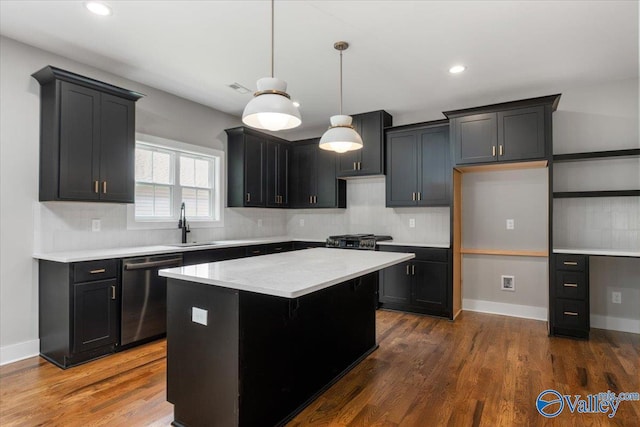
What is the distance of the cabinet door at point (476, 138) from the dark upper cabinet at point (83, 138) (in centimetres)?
358

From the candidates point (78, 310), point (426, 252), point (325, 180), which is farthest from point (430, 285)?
point (78, 310)

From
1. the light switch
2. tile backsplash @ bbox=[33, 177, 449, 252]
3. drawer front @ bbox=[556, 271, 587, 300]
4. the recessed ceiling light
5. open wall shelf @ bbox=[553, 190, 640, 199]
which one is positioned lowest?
drawer front @ bbox=[556, 271, 587, 300]

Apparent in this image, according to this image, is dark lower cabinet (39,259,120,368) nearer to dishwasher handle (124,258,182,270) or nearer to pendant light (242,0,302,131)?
dishwasher handle (124,258,182,270)

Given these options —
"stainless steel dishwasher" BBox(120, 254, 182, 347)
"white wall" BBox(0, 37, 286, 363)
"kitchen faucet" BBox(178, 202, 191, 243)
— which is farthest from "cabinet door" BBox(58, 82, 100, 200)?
"kitchen faucet" BBox(178, 202, 191, 243)

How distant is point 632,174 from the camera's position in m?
3.75

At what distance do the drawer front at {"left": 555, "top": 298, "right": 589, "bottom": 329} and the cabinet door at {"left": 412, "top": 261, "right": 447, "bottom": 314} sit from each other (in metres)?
1.14

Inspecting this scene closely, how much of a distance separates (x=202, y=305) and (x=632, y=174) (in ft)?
14.7

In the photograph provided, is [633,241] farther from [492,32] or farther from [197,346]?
[197,346]

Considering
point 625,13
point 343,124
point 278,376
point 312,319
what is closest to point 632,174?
point 625,13

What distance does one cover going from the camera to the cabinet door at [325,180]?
5.41 meters

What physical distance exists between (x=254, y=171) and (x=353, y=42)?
2.56 metres

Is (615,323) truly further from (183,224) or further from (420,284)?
(183,224)

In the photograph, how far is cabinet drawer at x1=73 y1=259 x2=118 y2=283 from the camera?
9.52 feet

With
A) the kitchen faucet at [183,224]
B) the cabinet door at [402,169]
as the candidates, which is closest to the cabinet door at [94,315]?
the kitchen faucet at [183,224]
